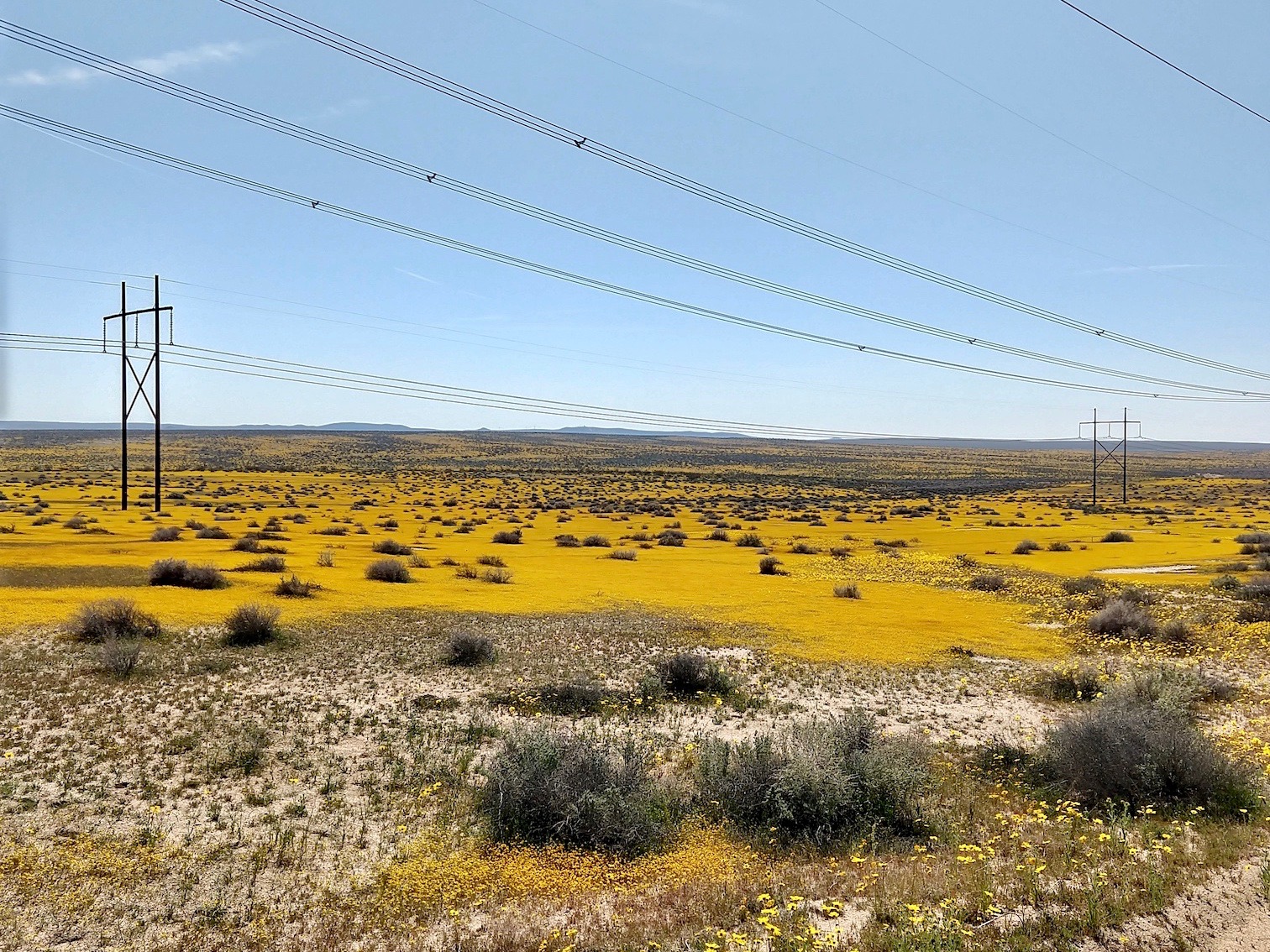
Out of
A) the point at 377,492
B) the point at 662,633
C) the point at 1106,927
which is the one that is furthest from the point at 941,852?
the point at 377,492

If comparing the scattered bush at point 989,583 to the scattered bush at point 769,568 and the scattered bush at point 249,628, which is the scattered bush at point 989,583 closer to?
the scattered bush at point 769,568

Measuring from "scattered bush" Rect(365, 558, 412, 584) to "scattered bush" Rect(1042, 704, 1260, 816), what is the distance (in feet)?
71.1

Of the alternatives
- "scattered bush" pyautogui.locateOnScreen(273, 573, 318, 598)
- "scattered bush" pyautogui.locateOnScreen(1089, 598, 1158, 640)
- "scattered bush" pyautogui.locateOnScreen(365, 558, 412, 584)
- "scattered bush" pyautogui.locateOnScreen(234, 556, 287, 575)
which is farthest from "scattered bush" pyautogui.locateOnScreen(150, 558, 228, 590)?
"scattered bush" pyautogui.locateOnScreen(1089, 598, 1158, 640)

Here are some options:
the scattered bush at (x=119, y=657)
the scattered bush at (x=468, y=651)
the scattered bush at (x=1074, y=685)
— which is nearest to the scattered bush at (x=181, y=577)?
the scattered bush at (x=119, y=657)

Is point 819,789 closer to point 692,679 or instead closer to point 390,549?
point 692,679

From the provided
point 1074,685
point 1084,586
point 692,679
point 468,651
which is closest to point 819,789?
point 692,679

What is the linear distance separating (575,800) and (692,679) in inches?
248

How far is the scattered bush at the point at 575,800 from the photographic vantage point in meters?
8.77

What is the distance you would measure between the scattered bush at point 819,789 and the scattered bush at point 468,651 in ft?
23.8

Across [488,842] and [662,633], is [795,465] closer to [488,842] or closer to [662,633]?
[662,633]

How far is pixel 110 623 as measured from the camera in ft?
54.5

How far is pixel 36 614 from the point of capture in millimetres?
18734

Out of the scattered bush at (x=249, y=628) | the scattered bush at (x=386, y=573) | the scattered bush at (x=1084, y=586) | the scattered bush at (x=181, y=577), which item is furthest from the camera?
the scattered bush at (x=386, y=573)

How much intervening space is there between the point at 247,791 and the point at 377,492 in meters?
73.1
